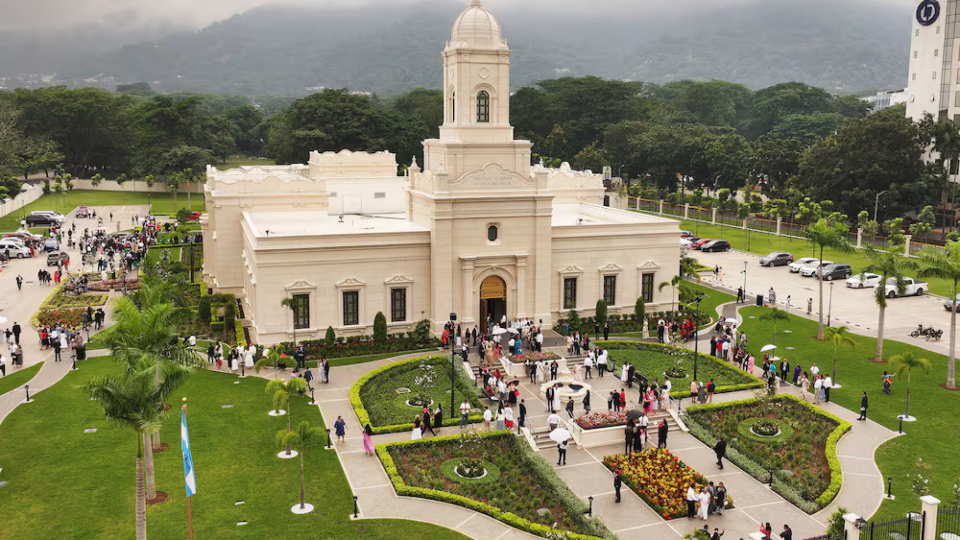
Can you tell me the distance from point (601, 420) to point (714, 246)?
49060mm

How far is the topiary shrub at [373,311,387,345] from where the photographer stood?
43.2m

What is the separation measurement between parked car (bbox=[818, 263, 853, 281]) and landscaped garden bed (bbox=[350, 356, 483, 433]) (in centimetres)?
3604

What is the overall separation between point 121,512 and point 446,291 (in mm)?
22311

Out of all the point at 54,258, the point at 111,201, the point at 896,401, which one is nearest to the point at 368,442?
the point at 896,401

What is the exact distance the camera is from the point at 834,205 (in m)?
85.8

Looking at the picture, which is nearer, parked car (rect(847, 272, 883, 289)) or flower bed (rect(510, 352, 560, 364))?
flower bed (rect(510, 352, 560, 364))

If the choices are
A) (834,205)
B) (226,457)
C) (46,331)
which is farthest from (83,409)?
(834,205)

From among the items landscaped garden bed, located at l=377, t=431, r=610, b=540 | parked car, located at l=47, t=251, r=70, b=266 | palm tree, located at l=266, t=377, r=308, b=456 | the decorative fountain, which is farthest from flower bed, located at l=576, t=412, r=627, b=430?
parked car, located at l=47, t=251, r=70, b=266

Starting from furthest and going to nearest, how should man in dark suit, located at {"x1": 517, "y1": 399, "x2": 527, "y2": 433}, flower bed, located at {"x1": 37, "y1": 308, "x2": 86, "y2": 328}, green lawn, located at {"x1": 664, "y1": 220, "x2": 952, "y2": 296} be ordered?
green lawn, located at {"x1": 664, "y1": 220, "x2": 952, "y2": 296}, flower bed, located at {"x1": 37, "y1": 308, "x2": 86, "y2": 328}, man in dark suit, located at {"x1": 517, "y1": 399, "x2": 527, "y2": 433}

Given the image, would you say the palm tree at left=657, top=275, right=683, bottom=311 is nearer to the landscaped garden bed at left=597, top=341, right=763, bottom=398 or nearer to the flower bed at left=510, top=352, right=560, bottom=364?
the landscaped garden bed at left=597, top=341, right=763, bottom=398

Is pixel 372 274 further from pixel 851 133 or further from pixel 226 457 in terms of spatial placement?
pixel 851 133

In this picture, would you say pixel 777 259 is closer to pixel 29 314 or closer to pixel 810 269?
pixel 810 269

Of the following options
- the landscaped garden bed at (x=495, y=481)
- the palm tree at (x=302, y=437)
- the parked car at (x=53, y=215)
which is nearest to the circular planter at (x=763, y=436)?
the landscaped garden bed at (x=495, y=481)

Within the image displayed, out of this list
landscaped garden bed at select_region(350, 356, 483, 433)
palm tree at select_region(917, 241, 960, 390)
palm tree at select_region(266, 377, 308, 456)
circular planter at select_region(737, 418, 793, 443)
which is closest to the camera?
palm tree at select_region(266, 377, 308, 456)
